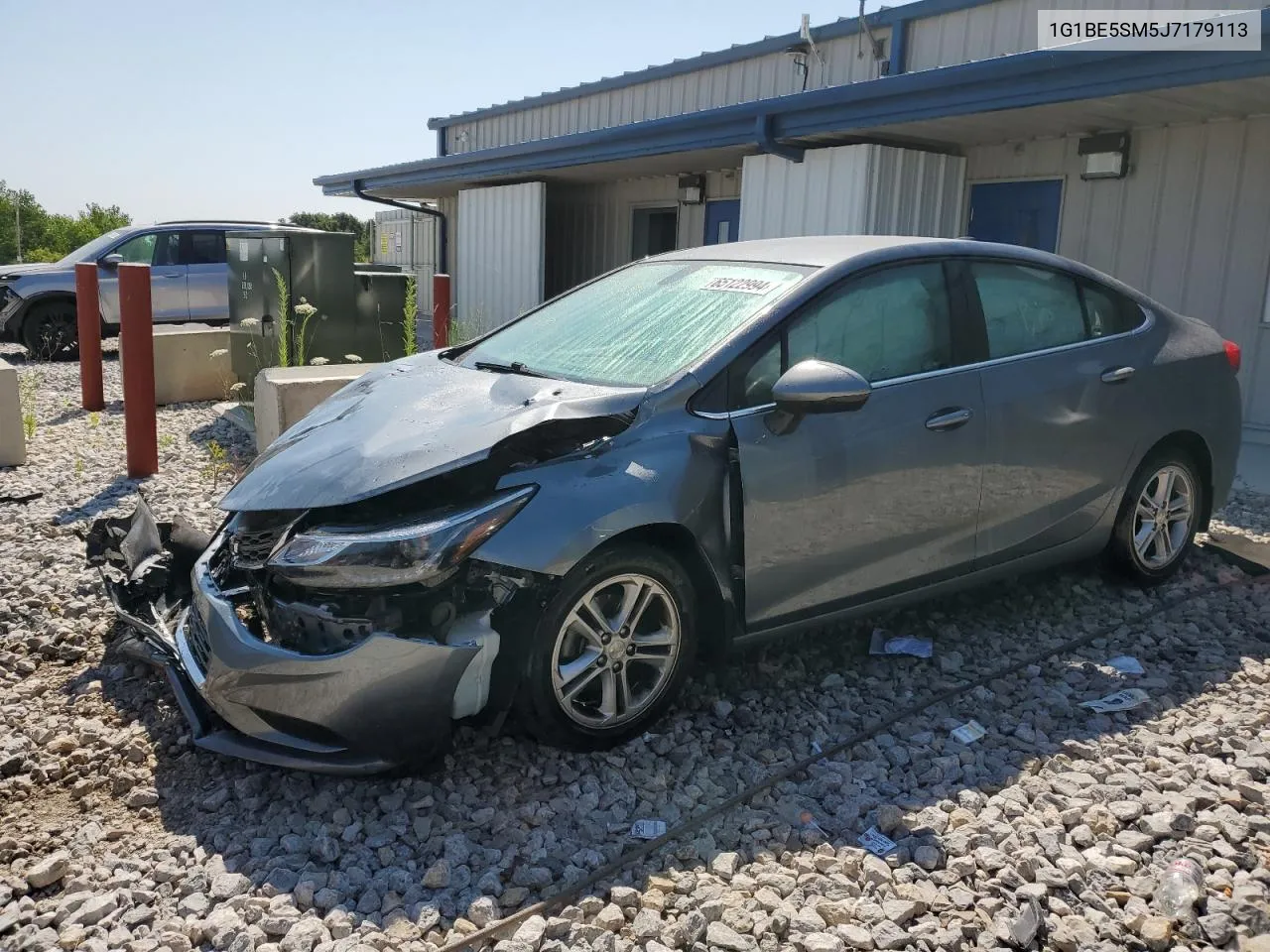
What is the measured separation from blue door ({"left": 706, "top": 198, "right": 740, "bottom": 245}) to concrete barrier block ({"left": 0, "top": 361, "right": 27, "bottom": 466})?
25.3 feet

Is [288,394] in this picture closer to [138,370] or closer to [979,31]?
[138,370]

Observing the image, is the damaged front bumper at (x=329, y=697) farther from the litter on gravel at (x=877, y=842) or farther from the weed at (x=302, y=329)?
the weed at (x=302, y=329)

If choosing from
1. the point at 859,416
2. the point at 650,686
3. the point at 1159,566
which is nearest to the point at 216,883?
the point at 650,686

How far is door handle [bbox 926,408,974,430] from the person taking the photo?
396 cm

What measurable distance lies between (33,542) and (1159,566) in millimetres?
5649

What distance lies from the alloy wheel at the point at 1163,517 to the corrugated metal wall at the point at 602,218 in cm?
852

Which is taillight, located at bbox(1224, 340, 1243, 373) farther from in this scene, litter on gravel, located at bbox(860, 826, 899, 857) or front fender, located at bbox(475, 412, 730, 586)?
litter on gravel, located at bbox(860, 826, 899, 857)

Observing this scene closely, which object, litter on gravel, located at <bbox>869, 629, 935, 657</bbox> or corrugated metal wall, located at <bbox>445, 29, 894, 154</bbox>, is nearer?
litter on gravel, located at <bbox>869, 629, 935, 657</bbox>

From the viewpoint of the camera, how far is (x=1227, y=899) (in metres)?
2.72

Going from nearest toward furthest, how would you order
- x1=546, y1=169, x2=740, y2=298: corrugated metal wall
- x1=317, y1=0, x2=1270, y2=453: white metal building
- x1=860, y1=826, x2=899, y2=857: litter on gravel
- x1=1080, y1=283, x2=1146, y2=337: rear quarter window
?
x1=860, y1=826, x2=899, y2=857: litter on gravel, x1=1080, y1=283, x2=1146, y2=337: rear quarter window, x1=317, y1=0, x2=1270, y2=453: white metal building, x1=546, y1=169, x2=740, y2=298: corrugated metal wall

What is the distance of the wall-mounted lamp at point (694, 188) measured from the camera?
522 inches

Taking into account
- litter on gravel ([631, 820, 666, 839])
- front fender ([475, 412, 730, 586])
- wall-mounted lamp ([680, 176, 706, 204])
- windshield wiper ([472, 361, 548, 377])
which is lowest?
litter on gravel ([631, 820, 666, 839])

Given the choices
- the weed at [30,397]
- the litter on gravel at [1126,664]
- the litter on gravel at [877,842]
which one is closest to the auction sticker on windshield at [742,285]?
the litter on gravel at [877,842]

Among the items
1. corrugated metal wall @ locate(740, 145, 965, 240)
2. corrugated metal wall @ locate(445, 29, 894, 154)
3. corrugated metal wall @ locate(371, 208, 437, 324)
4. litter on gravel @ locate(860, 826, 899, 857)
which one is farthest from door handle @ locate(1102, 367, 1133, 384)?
corrugated metal wall @ locate(371, 208, 437, 324)
